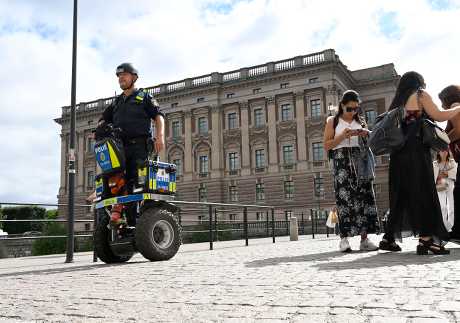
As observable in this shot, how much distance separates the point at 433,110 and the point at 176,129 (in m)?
41.8

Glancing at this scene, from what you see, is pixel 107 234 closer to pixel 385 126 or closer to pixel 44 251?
pixel 385 126

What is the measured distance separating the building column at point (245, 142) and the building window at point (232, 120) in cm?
95

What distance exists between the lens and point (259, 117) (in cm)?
4175

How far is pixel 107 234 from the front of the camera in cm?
546

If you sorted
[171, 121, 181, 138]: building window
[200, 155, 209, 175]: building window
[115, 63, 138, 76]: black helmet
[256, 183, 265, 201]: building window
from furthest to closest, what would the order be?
[171, 121, 181, 138]: building window → [200, 155, 209, 175]: building window → [256, 183, 265, 201]: building window → [115, 63, 138, 76]: black helmet

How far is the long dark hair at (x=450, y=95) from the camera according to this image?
17.5 ft

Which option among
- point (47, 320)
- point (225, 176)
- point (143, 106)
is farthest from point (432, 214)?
point (225, 176)

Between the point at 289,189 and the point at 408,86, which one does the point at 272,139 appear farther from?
the point at 408,86

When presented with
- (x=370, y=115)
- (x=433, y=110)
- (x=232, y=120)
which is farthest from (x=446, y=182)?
(x=232, y=120)

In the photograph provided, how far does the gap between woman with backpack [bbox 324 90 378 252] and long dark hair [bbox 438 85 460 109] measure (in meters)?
0.94

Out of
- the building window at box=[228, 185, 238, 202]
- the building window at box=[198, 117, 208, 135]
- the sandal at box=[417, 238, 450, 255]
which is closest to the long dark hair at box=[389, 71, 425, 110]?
the sandal at box=[417, 238, 450, 255]

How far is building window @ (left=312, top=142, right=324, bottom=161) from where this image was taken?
1495 inches

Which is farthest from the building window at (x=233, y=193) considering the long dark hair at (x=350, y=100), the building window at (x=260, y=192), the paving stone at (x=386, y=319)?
the paving stone at (x=386, y=319)

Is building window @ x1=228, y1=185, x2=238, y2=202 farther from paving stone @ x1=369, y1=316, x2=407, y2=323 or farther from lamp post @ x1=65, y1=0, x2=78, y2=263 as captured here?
paving stone @ x1=369, y1=316, x2=407, y2=323
